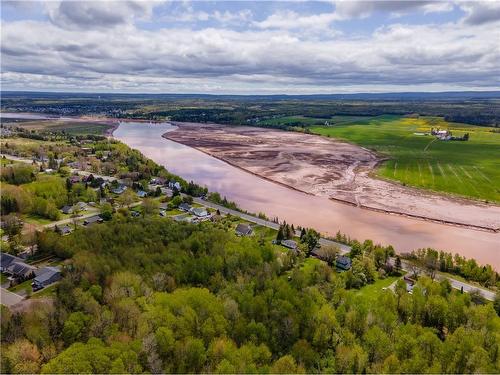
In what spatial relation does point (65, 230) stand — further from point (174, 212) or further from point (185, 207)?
point (185, 207)

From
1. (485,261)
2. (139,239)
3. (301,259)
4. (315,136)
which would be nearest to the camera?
(139,239)

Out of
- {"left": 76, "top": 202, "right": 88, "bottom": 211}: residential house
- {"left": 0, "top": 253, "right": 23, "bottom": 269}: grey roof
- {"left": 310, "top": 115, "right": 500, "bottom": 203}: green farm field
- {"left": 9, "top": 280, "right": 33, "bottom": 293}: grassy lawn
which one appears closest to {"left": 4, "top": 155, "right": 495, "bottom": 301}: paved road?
{"left": 76, "top": 202, "right": 88, "bottom": 211}: residential house

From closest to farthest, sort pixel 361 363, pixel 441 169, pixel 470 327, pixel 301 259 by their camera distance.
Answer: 1. pixel 361 363
2. pixel 470 327
3. pixel 301 259
4. pixel 441 169

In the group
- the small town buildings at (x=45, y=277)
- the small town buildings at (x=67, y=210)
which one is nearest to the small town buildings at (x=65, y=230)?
the small town buildings at (x=67, y=210)

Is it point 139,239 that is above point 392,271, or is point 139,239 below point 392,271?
above

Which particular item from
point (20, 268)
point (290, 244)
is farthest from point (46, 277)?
point (290, 244)

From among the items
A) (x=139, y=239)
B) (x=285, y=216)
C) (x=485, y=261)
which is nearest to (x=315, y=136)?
(x=285, y=216)

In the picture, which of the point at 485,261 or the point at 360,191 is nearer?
the point at 485,261

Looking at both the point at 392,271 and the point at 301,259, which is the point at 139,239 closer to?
the point at 301,259
